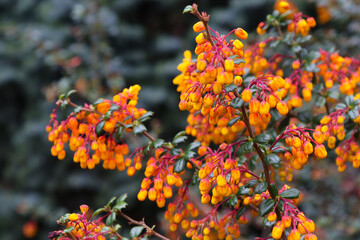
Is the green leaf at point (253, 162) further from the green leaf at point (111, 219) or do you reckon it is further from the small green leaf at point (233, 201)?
the green leaf at point (111, 219)

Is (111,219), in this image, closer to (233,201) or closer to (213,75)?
(233,201)

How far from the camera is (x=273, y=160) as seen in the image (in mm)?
916

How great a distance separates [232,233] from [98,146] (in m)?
0.45

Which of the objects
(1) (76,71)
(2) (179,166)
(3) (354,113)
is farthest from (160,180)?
(1) (76,71)

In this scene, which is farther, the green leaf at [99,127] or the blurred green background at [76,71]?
the blurred green background at [76,71]

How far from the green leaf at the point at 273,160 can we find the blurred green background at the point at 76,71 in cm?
209

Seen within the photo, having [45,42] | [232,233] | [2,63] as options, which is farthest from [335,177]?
[2,63]

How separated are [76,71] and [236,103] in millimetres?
2455

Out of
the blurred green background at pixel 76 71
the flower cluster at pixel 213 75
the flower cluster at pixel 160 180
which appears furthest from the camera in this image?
the blurred green background at pixel 76 71

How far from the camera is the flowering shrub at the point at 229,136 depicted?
87cm

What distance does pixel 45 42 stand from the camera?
128 inches

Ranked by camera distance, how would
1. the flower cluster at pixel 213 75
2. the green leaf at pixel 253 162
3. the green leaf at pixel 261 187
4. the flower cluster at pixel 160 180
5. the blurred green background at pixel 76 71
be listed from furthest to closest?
the blurred green background at pixel 76 71 → the green leaf at pixel 253 162 → the flower cluster at pixel 160 180 → the green leaf at pixel 261 187 → the flower cluster at pixel 213 75

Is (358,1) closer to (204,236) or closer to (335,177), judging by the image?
(335,177)

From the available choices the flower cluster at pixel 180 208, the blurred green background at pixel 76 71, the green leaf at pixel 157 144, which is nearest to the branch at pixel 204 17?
the green leaf at pixel 157 144
